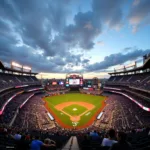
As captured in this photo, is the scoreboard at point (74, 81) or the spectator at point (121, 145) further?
the scoreboard at point (74, 81)

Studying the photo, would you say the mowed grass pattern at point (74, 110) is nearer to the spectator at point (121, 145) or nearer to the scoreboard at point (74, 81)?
the scoreboard at point (74, 81)

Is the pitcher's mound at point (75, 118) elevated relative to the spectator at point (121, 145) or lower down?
lower down

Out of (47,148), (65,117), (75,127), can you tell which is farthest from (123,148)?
(65,117)

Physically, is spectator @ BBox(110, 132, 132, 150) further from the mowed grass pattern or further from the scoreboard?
the scoreboard

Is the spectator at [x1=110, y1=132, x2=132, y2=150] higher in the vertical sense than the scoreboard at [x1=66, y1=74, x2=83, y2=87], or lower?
lower

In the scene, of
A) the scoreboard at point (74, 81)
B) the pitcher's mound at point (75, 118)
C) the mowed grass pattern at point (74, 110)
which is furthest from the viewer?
the scoreboard at point (74, 81)

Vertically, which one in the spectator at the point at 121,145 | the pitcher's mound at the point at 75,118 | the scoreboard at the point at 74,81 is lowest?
the pitcher's mound at the point at 75,118

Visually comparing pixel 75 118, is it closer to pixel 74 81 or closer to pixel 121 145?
pixel 121 145

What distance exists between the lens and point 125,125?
27.5m

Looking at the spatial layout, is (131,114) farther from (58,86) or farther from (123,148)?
(58,86)

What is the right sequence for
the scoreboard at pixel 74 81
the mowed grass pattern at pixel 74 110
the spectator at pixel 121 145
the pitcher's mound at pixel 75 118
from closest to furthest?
the spectator at pixel 121 145
the pitcher's mound at pixel 75 118
the mowed grass pattern at pixel 74 110
the scoreboard at pixel 74 81

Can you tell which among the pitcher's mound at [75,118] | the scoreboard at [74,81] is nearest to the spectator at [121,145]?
the pitcher's mound at [75,118]

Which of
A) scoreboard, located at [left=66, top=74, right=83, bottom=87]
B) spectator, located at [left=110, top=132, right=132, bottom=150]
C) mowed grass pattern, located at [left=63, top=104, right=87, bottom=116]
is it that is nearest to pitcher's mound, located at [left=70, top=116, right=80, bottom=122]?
mowed grass pattern, located at [left=63, top=104, right=87, bottom=116]

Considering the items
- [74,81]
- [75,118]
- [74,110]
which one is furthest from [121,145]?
[74,81]
